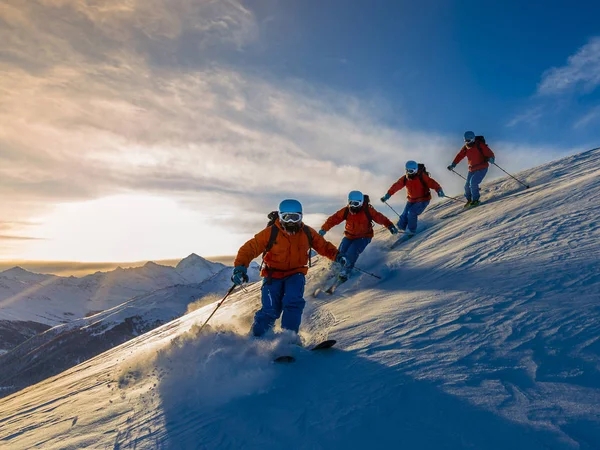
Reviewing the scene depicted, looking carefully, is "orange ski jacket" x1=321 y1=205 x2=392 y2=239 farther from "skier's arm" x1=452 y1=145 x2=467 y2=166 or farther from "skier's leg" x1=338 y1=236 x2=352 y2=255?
"skier's arm" x1=452 y1=145 x2=467 y2=166

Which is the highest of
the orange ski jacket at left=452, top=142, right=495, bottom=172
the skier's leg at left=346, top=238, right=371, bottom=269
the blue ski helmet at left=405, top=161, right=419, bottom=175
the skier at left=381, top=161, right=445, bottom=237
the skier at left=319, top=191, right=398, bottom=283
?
the orange ski jacket at left=452, top=142, right=495, bottom=172

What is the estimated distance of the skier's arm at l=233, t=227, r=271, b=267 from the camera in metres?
6.89

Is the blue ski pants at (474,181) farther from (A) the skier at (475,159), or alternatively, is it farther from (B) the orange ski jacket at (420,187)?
(B) the orange ski jacket at (420,187)

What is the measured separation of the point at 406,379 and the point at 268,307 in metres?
2.98

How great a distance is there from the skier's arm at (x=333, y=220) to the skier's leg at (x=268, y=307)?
4135 millimetres

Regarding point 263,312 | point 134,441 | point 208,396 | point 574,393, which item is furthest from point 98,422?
point 574,393

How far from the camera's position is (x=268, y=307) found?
6562 mm

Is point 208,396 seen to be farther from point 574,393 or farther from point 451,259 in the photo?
point 451,259

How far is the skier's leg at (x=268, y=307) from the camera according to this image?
628cm

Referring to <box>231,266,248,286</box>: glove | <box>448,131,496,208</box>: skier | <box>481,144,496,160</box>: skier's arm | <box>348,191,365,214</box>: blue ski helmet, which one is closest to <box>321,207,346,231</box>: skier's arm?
<box>348,191,365,214</box>: blue ski helmet

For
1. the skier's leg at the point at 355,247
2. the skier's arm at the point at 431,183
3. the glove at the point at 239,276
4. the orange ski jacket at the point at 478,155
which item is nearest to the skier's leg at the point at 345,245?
the skier's leg at the point at 355,247

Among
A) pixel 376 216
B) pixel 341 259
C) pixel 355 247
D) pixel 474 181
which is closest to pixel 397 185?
pixel 376 216

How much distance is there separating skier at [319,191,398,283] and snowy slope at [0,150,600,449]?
309cm

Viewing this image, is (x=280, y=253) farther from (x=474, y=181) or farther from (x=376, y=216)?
(x=474, y=181)
